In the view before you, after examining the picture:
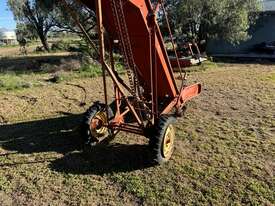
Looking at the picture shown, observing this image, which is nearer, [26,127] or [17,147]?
[17,147]

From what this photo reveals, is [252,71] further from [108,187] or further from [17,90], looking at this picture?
[108,187]

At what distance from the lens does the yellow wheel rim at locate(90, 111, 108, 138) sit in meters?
6.80

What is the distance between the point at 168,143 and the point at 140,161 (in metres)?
0.53

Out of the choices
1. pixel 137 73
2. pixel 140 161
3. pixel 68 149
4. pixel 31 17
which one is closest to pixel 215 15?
pixel 137 73

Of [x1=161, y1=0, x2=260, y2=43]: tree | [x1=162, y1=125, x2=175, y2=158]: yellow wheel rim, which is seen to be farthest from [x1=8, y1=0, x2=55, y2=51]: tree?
[x1=162, y1=125, x2=175, y2=158]: yellow wheel rim

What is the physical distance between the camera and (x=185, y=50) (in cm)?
1638

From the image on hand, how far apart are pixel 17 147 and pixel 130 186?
8.44 ft

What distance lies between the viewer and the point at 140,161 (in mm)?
6180

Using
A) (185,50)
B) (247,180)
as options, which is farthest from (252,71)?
(247,180)

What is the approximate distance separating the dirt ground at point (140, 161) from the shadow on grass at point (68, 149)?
0.05 feet

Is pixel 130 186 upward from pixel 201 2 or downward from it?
downward

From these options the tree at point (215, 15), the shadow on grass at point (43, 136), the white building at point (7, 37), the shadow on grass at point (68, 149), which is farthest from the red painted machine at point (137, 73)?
the white building at point (7, 37)

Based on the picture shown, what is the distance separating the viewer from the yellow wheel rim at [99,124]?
6801 mm

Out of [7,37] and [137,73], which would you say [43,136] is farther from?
[7,37]
